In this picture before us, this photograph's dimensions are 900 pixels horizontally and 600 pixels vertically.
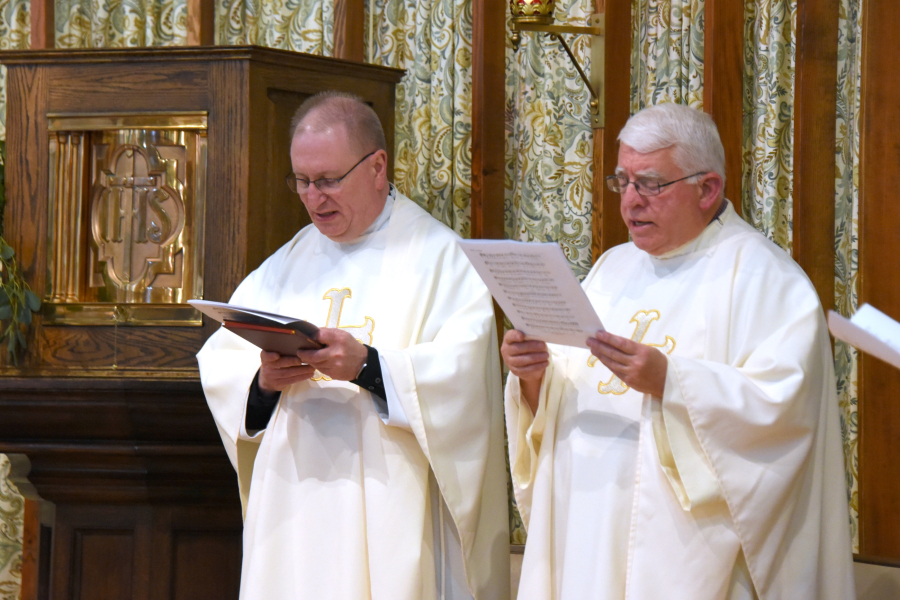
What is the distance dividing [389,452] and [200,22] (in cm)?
238

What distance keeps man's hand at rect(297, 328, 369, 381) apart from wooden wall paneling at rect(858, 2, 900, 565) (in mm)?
1711

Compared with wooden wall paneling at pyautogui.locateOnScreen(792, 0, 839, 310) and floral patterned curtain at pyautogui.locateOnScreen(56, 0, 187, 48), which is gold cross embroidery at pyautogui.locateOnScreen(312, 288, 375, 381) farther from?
floral patterned curtain at pyautogui.locateOnScreen(56, 0, 187, 48)

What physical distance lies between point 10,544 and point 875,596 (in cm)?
366

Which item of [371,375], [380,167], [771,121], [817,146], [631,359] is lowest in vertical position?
[371,375]

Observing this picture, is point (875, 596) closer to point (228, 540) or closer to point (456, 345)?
point (456, 345)

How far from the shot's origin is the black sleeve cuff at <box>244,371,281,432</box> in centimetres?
311

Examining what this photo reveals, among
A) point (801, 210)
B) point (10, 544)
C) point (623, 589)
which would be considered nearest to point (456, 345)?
point (623, 589)

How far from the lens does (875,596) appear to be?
129 inches

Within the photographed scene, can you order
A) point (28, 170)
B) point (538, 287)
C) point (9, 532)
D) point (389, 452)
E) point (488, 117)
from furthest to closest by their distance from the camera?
point (9, 532), point (488, 117), point (28, 170), point (389, 452), point (538, 287)

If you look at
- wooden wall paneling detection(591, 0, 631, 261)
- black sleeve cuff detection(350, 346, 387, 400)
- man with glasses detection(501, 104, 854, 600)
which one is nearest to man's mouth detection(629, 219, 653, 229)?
man with glasses detection(501, 104, 854, 600)

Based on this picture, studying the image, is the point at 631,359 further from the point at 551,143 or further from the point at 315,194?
the point at 551,143

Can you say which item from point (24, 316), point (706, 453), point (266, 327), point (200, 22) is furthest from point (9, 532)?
point (706, 453)

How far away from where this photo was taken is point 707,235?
279 cm

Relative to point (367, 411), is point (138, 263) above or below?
above
